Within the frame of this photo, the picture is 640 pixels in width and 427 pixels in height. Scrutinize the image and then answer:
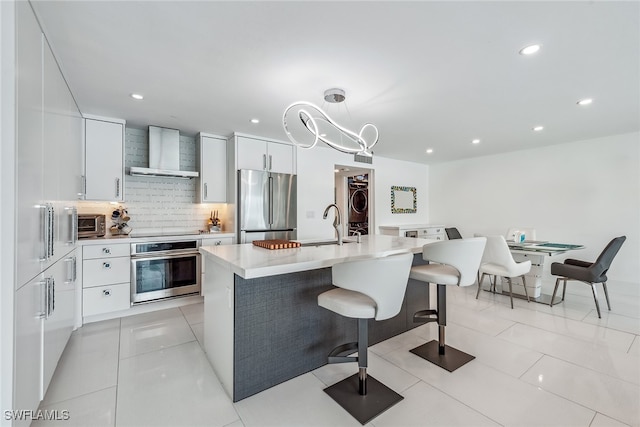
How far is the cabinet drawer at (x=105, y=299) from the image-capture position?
3.05 metres

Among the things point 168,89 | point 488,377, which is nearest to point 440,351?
point 488,377

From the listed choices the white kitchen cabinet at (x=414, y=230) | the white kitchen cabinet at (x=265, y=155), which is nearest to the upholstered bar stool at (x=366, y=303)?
the white kitchen cabinet at (x=265, y=155)

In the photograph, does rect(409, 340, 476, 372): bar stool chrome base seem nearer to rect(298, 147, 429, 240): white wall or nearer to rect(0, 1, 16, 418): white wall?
rect(298, 147, 429, 240): white wall

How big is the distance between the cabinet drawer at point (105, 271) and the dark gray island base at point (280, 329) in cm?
223

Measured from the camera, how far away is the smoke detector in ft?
8.57

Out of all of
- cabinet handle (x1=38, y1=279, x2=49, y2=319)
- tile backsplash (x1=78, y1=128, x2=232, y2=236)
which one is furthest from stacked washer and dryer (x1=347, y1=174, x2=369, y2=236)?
cabinet handle (x1=38, y1=279, x2=49, y2=319)

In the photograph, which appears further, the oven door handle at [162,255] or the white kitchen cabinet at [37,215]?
the oven door handle at [162,255]

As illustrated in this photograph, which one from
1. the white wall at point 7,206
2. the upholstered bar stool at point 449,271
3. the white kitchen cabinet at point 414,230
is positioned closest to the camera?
the white wall at point 7,206

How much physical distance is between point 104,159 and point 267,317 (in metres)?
2.99

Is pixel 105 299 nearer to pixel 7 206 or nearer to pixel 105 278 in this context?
pixel 105 278

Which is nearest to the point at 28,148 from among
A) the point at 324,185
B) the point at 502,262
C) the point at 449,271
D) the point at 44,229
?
the point at 44,229

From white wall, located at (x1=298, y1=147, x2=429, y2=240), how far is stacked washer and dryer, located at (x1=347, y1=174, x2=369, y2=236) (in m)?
1.40

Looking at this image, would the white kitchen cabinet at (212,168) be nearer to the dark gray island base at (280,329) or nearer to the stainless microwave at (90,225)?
the stainless microwave at (90,225)

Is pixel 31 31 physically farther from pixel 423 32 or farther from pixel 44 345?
pixel 423 32
